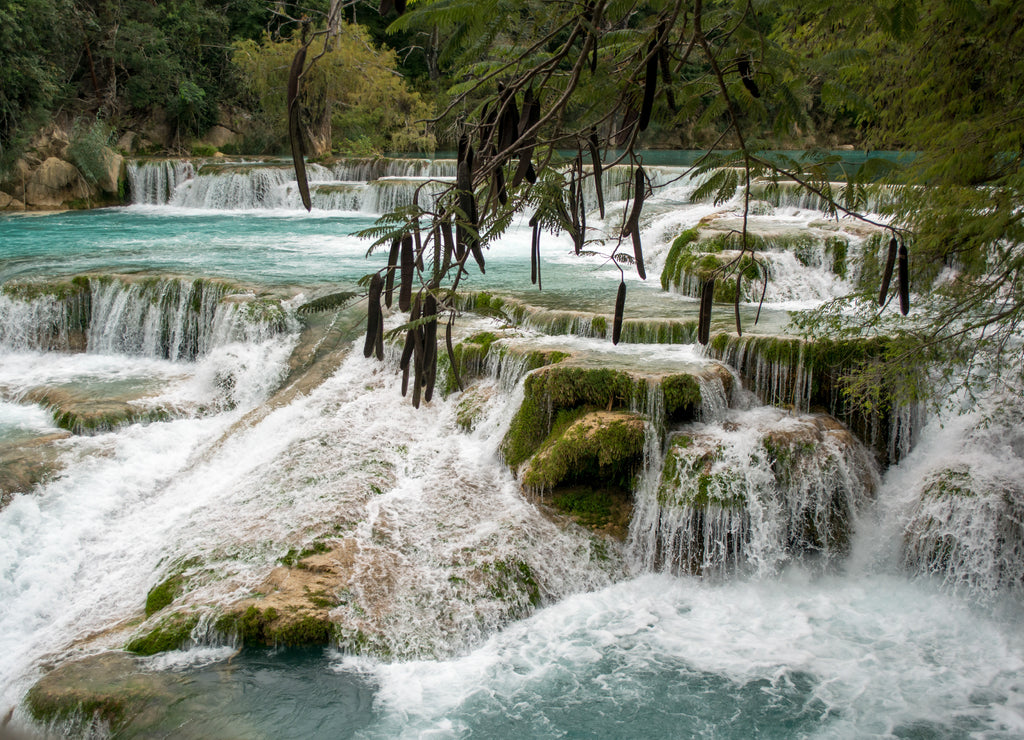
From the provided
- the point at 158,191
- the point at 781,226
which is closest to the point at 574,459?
the point at 781,226

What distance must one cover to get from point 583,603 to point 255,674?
2.43 metres

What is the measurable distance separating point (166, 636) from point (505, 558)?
2.48 metres

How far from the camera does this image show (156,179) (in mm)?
22141

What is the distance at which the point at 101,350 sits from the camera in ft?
36.5

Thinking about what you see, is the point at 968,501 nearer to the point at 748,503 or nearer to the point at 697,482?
the point at 748,503

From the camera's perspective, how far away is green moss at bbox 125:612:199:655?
543 centimetres

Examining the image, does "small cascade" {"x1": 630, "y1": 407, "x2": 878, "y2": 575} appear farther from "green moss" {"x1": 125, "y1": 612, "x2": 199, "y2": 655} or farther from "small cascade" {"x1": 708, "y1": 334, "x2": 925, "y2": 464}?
"green moss" {"x1": 125, "y1": 612, "x2": 199, "y2": 655}

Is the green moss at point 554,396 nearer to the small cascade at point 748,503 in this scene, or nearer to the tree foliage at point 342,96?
the small cascade at point 748,503

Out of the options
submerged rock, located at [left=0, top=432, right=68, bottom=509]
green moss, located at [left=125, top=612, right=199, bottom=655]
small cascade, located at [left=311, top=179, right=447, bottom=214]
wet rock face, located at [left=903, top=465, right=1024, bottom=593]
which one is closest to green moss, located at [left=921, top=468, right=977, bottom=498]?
wet rock face, located at [left=903, top=465, right=1024, bottom=593]

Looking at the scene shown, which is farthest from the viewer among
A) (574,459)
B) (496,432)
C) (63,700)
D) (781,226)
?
(781,226)

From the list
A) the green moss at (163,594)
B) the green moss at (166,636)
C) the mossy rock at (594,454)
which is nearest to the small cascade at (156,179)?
the green moss at (163,594)

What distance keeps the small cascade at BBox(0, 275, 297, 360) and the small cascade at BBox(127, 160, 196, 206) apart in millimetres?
11629

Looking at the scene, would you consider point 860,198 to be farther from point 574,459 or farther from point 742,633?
point 574,459

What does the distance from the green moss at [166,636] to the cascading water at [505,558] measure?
0.06 feet
